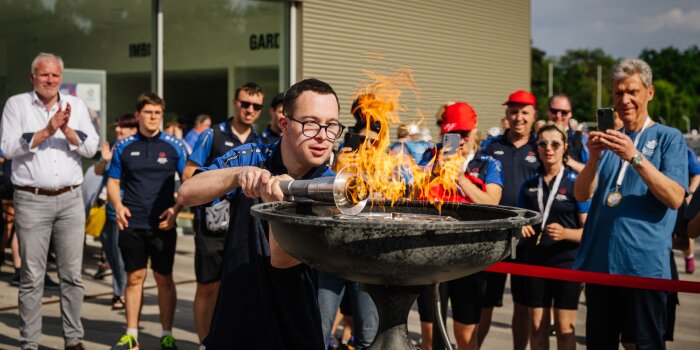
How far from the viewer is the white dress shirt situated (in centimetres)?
631

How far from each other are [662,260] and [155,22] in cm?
967

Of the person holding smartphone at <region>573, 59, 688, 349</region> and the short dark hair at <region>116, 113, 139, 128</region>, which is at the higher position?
the short dark hair at <region>116, 113, 139, 128</region>

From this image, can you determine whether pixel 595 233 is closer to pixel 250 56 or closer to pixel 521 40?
pixel 250 56

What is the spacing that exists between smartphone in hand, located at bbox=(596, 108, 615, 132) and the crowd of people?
0.04 metres

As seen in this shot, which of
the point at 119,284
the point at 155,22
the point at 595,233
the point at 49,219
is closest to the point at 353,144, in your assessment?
the point at 595,233

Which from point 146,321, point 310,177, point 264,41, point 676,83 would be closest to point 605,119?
point 310,177

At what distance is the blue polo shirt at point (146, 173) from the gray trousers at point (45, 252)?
0.52 metres

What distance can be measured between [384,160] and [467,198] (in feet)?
7.96

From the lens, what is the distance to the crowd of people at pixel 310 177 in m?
3.21

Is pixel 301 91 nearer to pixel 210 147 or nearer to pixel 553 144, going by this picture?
pixel 553 144

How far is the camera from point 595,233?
15.4 ft

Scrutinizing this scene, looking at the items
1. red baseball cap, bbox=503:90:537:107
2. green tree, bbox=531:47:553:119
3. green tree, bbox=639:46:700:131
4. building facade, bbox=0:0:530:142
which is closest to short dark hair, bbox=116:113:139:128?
building facade, bbox=0:0:530:142

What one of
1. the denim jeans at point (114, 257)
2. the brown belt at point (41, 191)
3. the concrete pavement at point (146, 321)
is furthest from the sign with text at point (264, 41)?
the brown belt at point (41, 191)

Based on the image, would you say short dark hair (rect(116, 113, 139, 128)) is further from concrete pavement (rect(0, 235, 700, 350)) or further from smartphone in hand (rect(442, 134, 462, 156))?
smartphone in hand (rect(442, 134, 462, 156))
